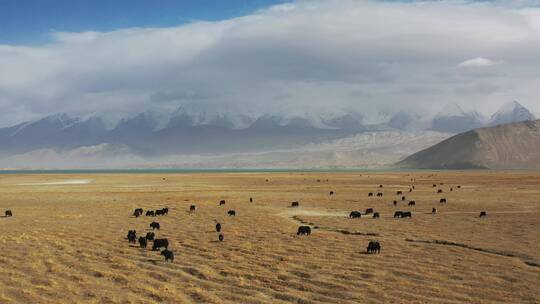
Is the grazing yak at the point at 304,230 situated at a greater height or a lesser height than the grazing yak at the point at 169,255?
greater

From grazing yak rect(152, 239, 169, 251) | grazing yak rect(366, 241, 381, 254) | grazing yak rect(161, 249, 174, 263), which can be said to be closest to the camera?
grazing yak rect(161, 249, 174, 263)

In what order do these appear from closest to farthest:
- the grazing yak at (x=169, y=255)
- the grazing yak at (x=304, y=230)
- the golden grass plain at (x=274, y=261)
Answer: the golden grass plain at (x=274, y=261), the grazing yak at (x=169, y=255), the grazing yak at (x=304, y=230)

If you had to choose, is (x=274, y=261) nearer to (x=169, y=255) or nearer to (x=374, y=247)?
(x=169, y=255)

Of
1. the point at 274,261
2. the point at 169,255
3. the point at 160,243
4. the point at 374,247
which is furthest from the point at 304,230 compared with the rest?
the point at 169,255

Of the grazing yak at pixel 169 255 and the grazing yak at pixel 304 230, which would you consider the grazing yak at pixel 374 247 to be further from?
the grazing yak at pixel 169 255

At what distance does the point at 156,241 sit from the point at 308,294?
9298 mm

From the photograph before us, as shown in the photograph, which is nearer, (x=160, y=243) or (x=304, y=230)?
(x=160, y=243)

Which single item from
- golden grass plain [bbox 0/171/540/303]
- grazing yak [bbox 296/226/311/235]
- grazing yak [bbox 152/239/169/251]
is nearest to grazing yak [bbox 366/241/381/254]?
golden grass plain [bbox 0/171/540/303]

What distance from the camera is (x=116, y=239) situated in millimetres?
26109

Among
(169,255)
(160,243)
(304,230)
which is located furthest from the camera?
(304,230)

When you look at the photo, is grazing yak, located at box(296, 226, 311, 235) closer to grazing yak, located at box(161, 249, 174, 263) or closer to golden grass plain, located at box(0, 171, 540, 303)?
golden grass plain, located at box(0, 171, 540, 303)

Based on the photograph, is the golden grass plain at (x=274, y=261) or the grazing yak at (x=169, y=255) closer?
the golden grass plain at (x=274, y=261)

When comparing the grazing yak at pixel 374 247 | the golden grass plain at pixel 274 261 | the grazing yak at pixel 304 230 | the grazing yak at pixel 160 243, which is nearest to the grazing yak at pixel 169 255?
the golden grass plain at pixel 274 261

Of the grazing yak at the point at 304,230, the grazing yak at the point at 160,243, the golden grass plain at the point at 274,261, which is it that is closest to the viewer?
the golden grass plain at the point at 274,261
